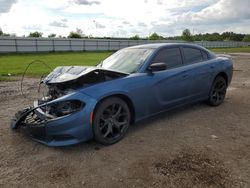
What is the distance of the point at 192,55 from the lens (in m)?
5.93

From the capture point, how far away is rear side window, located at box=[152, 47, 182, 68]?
519 cm

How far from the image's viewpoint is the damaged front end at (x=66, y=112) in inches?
153

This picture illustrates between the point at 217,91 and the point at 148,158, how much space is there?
11.1ft

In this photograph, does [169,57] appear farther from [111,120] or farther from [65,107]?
[65,107]

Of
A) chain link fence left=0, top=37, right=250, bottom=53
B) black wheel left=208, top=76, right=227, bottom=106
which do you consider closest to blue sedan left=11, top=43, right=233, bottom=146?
black wheel left=208, top=76, right=227, bottom=106

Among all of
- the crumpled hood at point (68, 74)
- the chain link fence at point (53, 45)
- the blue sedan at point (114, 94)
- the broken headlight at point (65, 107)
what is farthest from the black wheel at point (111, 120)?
the chain link fence at point (53, 45)

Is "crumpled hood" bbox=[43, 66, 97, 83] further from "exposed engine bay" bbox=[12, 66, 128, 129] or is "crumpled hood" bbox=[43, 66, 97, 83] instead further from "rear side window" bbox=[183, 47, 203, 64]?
"rear side window" bbox=[183, 47, 203, 64]

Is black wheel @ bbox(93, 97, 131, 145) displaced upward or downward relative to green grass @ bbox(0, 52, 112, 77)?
upward

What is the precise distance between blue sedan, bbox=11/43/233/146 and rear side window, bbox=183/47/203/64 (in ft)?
0.08

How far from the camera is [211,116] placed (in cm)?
570

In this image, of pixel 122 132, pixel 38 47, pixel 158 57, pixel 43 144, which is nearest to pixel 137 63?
pixel 158 57

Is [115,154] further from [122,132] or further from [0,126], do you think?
[0,126]

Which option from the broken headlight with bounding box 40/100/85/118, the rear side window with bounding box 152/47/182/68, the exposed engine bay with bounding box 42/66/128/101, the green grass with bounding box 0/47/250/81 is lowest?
the green grass with bounding box 0/47/250/81

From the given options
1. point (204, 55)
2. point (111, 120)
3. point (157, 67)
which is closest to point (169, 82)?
point (157, 67)
